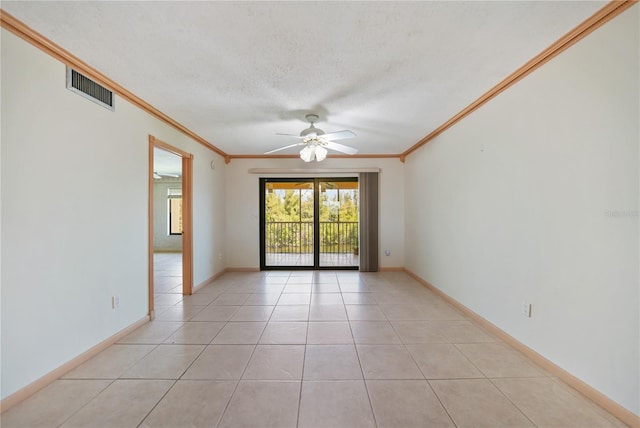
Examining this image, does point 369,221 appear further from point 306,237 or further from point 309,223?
point 306,237

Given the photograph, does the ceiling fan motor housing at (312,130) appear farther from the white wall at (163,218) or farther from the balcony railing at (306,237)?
the white wall at (163,218)

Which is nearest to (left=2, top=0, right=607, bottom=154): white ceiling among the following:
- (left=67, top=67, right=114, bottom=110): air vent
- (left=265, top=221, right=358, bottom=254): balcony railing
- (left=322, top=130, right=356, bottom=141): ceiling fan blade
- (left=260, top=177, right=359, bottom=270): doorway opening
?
(left=67, top=67, right=114, bottom=110): air vent

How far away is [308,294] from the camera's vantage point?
12.6 feet

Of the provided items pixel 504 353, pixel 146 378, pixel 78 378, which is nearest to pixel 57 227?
pixel 78 378

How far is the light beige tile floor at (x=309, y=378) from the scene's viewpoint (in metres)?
1.54

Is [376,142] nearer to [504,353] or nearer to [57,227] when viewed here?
[504,353]

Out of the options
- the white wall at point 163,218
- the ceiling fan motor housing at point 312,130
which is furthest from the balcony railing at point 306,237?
the white wall at point 163,218

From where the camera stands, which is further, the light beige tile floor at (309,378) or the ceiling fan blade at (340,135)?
the ceiling fan blade at (340,135)

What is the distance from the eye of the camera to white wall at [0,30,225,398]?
1.62 meters

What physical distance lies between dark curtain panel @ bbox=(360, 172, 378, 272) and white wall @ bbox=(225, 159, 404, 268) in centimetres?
14

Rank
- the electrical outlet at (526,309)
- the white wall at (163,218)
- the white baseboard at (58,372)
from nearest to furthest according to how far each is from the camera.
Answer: the white baseboard at (58,372) < the electrical outlet at (526,309) < the white wall at (163,218)

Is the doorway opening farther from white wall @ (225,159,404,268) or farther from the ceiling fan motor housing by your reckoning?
the ceiling fan motor housing

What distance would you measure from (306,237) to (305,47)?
4.13 metres

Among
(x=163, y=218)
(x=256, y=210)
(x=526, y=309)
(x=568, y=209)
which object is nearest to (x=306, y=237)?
(x=256, y=210)
